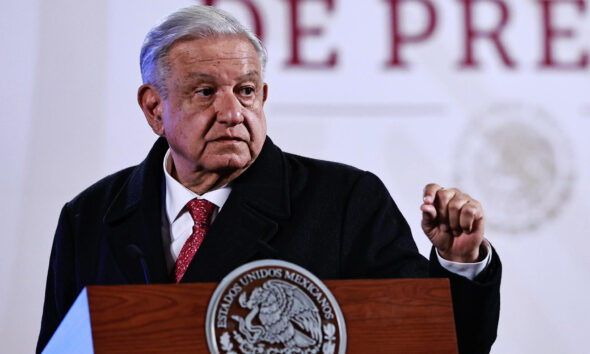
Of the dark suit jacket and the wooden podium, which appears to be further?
the dark suit jacket

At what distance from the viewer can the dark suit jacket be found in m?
1.75

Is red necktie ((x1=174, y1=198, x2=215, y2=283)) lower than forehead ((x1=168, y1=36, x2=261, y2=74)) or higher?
lower

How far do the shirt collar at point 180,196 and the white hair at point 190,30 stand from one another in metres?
0.22

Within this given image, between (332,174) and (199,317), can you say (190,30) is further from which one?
(199,317)

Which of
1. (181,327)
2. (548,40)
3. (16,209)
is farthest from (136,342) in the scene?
(548,40)

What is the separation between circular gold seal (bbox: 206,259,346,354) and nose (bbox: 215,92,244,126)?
0.61 m

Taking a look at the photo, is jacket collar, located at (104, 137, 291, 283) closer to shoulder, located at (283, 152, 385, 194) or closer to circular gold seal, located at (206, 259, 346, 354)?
shoulder, located at (283, 152, 385, 194)

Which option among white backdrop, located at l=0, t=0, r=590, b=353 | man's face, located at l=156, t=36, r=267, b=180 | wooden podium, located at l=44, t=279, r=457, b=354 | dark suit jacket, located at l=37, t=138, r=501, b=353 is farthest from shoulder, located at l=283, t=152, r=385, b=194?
white backdrop, located at l=0, t=0, r=590, b=353

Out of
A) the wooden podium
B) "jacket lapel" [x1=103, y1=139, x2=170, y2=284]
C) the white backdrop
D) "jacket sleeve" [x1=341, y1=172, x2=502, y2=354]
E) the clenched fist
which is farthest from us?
the white backdrop

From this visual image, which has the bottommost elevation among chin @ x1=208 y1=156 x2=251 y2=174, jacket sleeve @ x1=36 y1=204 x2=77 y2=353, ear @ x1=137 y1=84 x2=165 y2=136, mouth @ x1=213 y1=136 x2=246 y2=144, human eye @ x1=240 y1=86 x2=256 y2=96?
jacket sleeve @ x1=36 y1=204 x2=77 y2=353

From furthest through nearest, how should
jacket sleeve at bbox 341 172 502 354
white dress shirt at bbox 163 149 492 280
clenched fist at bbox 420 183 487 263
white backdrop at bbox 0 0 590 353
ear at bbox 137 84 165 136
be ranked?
white backdrop at bbox 0 0 590 353, ear at bbox 137 84 165 136, white dress shirt at bbox 163 149 492 280, jacket sleeve at bbox 341 172 502 354, clenched fist at bbox 420 183 487 263

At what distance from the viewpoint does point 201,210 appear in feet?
6.36

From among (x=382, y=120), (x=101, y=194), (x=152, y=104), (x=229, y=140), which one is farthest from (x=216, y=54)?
(x=382, y=120)

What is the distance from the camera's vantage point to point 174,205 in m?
2.01
